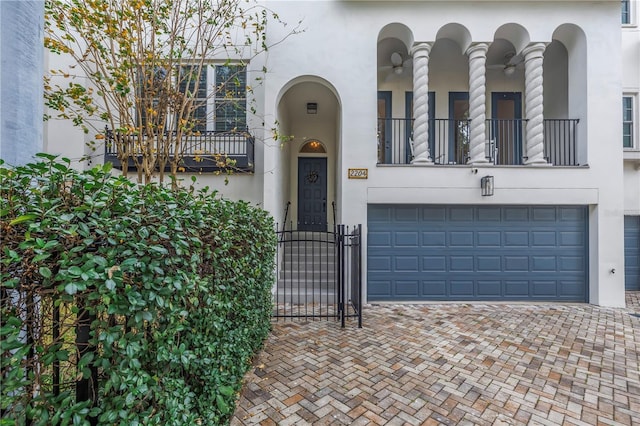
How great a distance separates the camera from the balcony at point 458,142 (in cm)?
721

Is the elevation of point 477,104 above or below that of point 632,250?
above

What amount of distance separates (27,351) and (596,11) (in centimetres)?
1042

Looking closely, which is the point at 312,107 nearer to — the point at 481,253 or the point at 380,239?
the point at 380,239

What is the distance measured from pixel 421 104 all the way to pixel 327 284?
15.0ft

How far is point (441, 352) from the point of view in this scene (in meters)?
4.00

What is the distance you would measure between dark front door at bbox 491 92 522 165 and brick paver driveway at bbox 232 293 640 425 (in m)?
4.15

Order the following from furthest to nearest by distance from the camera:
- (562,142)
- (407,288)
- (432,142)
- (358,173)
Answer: (432,142), (562,142), (407,288), (358,173)

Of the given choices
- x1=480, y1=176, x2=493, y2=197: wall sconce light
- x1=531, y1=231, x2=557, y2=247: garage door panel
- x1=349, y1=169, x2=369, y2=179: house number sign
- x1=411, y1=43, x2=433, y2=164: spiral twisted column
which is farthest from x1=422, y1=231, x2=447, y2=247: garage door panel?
x1=531, y1=231, x2=557, y2=247: garage door panel

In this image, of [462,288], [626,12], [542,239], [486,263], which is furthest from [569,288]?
[626,12]

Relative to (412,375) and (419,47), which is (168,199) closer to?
(412,375)

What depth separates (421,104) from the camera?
642 cm

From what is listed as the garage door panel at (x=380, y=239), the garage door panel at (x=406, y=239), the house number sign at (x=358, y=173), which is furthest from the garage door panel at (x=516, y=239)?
the house number sign at (x=358, y=173)

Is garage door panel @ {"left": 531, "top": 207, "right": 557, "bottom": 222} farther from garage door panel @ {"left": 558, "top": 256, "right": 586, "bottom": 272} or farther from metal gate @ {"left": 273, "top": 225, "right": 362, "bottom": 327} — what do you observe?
metal gate @ {"left": 273, "top": 225, "right": 362, "bottom": 327}

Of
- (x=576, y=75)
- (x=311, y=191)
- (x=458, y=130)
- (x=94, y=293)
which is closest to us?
(x=94, y=293)
